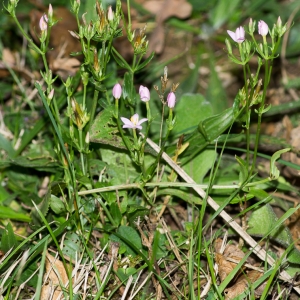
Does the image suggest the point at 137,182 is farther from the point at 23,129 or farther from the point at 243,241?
the point at 23,129

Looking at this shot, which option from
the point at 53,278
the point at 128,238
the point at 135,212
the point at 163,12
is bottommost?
the point at 53,278

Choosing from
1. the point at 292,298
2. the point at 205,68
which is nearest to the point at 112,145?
the point at 292,298

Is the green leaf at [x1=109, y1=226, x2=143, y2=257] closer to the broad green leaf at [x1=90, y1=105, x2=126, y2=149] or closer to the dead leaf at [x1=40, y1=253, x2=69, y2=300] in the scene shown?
the dead leaf at [x1=40, y1=253, x2=69, y2=300]

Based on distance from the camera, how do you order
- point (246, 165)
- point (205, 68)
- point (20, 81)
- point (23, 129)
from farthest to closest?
point (205, 68) → point (20, 81) → point (23, 129) → point (246, 165)

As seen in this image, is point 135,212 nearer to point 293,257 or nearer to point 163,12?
point 293,257

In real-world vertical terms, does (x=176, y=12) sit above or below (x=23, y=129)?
above

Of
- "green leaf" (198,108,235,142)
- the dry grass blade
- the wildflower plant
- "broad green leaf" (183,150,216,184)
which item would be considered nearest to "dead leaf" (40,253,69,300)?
the wildflower plant

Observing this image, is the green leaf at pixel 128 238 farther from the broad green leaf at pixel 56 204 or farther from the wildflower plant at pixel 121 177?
the broad green leaf at pixel 56 204

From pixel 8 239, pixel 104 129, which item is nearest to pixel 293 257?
pixel 104 129
